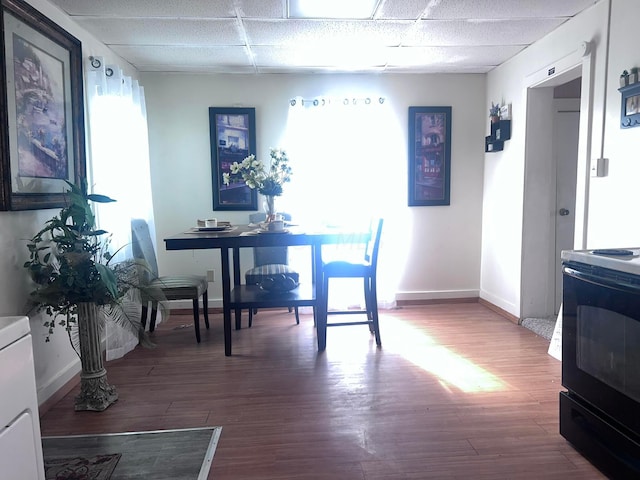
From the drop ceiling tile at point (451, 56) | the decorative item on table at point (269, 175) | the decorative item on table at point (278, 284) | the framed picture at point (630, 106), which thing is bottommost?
the decorative item on table at point (278, 284)

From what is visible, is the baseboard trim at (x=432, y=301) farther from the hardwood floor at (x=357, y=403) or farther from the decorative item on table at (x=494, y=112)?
the decorative item on table at (x=494, y=112)

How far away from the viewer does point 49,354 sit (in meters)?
2.57

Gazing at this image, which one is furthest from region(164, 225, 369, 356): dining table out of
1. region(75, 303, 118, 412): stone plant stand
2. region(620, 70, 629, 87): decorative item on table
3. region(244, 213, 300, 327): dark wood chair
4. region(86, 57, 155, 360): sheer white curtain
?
region(620, 70, 629, 87): decorative item on table

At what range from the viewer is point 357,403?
2.45m

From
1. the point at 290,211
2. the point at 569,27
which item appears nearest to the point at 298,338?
the point at 290,211

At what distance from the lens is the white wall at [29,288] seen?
220cm

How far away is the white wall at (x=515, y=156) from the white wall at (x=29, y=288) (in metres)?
3.37

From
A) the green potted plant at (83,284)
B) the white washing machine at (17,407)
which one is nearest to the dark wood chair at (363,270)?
the green potted plant at (83,284)

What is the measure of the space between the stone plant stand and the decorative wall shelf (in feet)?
11.6

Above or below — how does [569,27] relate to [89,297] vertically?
above

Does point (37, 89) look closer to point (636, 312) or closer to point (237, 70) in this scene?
point (237, 70)

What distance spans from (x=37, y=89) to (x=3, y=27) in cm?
35

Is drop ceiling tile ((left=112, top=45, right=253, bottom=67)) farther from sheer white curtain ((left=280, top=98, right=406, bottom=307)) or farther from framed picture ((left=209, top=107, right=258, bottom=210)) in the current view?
sheer white curtain ((left=280, top=98, right=406, bottom=307))

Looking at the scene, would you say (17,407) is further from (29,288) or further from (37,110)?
(37,110)
